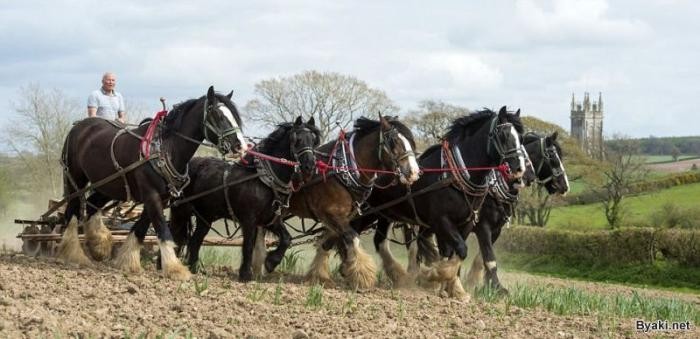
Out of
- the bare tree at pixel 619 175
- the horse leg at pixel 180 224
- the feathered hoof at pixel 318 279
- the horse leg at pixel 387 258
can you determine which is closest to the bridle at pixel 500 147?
the horse leg at pixel 387 258

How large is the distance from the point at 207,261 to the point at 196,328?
651cm

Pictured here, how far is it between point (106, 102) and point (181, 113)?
2055 millimetres

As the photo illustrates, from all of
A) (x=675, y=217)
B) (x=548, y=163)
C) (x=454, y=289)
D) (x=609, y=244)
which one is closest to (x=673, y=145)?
(x=675, y=217)

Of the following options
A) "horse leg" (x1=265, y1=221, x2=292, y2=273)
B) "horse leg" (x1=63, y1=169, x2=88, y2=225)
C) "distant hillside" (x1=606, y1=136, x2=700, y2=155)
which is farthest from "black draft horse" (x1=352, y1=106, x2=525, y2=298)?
"distant hillside" (x1=606, y1=136, x2=700, y2=155)

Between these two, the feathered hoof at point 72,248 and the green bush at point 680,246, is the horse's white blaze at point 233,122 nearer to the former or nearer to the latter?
the feathered hoof at point 72,248

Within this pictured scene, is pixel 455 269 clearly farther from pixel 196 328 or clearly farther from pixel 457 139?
pixel 196 328

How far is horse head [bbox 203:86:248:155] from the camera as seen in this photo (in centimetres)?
941

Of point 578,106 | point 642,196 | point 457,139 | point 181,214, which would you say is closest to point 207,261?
point 181,214

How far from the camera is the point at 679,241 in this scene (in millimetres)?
26109

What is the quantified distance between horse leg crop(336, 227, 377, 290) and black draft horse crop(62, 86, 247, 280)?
1.60 meters

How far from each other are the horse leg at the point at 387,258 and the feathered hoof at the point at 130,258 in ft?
10.3

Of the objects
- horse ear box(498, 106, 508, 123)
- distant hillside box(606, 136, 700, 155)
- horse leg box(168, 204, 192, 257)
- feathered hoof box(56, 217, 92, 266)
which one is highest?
distant hillside box(606, 136, 700, 155)

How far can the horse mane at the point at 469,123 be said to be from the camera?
420 inches

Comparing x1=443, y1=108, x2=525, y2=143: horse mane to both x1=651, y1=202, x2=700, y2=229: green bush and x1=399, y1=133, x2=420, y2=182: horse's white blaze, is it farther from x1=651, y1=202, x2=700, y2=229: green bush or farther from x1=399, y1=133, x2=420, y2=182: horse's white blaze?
x1=651, y1=202, x2=700, y2=229: green bush
